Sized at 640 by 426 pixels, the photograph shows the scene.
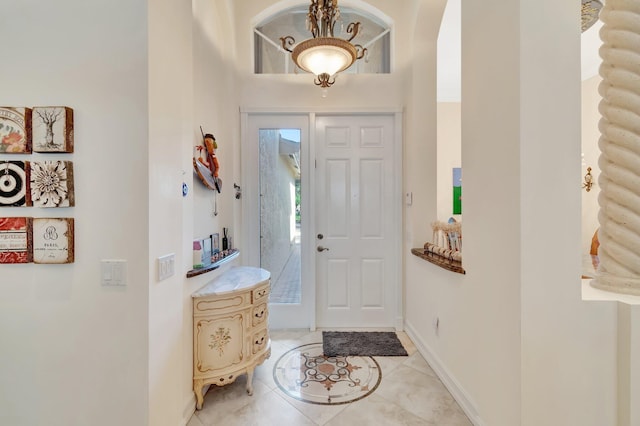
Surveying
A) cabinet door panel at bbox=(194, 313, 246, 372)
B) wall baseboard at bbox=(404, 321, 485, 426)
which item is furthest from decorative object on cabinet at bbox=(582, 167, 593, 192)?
cabinet door panel at bbox=(194, 313, 246, 372)

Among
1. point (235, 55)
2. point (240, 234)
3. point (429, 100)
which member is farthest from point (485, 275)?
point (235, 55)

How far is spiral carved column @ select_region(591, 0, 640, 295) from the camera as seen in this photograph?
1240 millimetres

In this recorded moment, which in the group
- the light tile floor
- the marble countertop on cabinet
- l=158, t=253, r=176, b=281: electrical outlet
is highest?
l=158, t=253, r=176, b=281: electrical outlet

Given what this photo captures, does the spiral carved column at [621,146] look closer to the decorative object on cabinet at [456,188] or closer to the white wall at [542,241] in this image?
the white wall at [542,241]

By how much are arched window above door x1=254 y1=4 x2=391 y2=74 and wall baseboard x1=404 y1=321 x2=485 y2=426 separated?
2922 mm

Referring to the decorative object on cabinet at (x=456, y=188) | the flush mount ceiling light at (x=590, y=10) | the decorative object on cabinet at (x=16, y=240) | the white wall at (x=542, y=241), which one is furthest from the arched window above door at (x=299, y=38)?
the decorative object on cabinet at (x=16, y=240)

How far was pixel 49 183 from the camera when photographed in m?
1.30

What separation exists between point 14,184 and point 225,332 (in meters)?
1.39

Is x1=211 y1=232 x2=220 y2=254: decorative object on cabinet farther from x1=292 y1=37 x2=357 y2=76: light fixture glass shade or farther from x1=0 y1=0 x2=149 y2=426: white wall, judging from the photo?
x1=292 y1=37 x2=357 y2=76: light fixture glass shade

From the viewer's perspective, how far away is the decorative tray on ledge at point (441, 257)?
6.50 ft

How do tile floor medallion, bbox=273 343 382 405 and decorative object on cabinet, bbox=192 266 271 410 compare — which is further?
tile floor medallion, bbox=273 343 382 405

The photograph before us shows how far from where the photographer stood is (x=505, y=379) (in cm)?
144

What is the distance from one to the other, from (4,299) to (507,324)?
252 cm

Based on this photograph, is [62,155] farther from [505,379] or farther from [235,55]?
[505,379]
